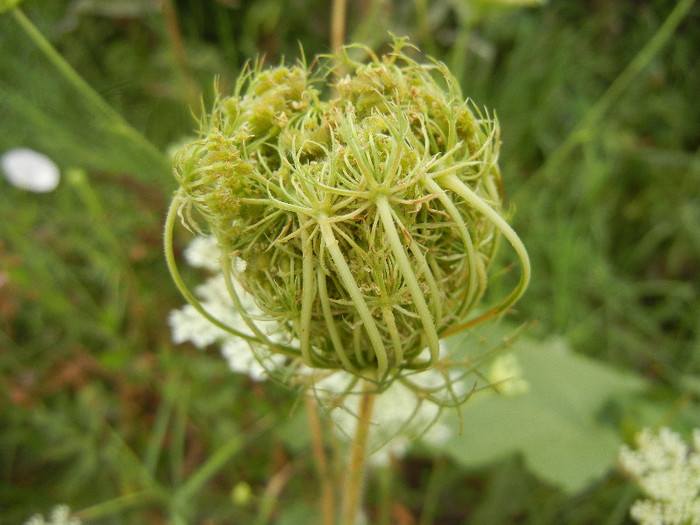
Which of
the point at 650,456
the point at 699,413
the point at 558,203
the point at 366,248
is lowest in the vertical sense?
the point at 650,456

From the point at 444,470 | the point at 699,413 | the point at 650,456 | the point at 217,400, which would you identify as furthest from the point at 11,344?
the point at 699,413

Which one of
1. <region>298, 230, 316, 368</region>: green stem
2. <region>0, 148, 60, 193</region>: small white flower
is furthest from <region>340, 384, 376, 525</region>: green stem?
<region>0, 148, 60, 193</region>: small white flower

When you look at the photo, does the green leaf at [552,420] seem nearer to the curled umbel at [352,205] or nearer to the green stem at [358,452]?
the green stem at [358,452]

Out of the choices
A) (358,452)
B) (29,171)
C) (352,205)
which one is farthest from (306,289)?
(29,171)

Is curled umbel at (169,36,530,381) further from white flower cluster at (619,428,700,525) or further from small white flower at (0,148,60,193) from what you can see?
small white flower at (0,148,60,193)

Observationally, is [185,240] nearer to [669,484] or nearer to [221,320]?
[221,320]

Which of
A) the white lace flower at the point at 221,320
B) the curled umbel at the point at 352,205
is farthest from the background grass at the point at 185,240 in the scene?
the curled umbel at the point at 352,205

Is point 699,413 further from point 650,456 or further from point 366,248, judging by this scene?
point 366,248
